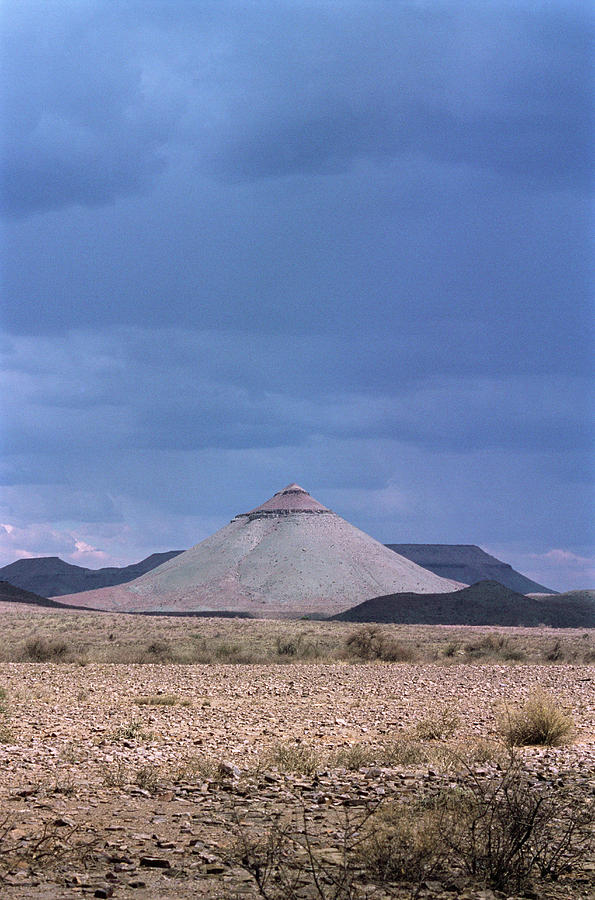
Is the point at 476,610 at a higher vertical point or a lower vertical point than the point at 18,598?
higher

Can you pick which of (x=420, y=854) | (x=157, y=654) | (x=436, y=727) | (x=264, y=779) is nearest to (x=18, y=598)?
(x=157, y=654)

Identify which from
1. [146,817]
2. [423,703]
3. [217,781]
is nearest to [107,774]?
[217,781]

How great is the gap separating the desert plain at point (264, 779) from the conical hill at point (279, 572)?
295ft

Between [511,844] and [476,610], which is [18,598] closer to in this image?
[476,610]

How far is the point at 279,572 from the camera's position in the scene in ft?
443

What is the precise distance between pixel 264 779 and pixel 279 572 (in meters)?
125

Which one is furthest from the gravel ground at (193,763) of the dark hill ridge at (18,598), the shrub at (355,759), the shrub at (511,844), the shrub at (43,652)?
the dark hill ridge at (18,598)

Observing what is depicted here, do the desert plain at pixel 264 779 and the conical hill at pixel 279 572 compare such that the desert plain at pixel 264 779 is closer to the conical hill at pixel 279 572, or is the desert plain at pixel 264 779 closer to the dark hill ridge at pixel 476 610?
the dark hill ridge at pixel 476 610

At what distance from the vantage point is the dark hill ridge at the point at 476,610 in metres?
92.1

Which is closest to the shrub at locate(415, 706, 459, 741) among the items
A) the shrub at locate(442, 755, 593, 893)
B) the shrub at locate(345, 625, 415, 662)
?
the shrub at locate(442, 755, 593, 893)

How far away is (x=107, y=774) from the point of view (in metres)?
11.1

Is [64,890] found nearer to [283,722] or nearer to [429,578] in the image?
[283,722]

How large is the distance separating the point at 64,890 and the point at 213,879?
3.75ft

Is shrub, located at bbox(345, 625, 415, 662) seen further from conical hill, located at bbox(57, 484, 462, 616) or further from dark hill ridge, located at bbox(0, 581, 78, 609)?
conical hill, located at bbox(57, 484, 462, 616)
